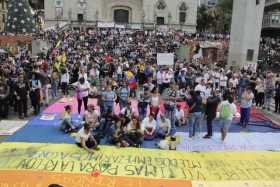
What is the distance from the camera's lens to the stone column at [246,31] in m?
21.0

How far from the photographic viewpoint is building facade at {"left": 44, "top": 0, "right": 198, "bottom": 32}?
2135 inches

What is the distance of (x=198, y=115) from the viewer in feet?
35.4

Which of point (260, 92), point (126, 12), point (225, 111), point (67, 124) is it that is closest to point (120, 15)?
point (126, 12)

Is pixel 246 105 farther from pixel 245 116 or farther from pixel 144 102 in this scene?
pixel 144 102

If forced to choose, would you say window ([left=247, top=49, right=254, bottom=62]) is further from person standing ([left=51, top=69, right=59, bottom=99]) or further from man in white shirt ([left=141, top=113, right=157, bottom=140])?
man in white shirt ([left=141, top=113, right=157, bottom=140])

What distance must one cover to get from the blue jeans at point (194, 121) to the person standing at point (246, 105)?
2162 millimetres

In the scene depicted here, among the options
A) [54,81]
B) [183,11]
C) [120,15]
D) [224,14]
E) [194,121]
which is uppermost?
[224,14]

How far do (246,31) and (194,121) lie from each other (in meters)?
11.9

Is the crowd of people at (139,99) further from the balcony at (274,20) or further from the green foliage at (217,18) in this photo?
the green foliage at (217,18)

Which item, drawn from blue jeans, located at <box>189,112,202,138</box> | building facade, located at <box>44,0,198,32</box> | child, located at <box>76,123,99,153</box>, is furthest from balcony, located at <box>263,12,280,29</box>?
child, located at <box>76,123,99,153</box>

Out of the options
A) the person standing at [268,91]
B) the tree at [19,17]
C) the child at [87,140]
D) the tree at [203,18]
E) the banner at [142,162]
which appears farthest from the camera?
the tree at [203,18]

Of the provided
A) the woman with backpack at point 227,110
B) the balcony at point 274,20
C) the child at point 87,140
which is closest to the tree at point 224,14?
the balcony at point 274,20

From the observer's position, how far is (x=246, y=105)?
487 inches

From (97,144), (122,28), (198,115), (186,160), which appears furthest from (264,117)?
(122,28)
